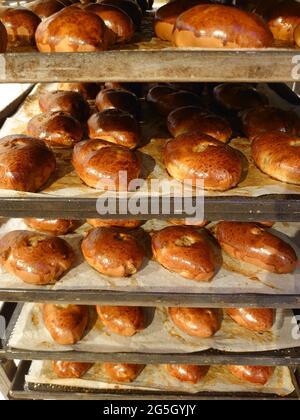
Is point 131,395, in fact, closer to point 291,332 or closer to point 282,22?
point 291,332

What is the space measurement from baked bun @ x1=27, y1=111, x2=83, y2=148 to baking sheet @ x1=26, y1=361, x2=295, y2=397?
141 cm

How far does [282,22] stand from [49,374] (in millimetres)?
2211

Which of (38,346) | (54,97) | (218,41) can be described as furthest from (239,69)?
(38,346)

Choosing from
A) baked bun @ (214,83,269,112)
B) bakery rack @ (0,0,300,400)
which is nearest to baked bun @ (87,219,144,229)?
bakery rack @ (0,0,300,400)

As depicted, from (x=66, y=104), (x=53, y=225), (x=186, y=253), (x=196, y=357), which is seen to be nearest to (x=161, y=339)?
(x=196, y=357)

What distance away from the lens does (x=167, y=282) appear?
5.80 feet

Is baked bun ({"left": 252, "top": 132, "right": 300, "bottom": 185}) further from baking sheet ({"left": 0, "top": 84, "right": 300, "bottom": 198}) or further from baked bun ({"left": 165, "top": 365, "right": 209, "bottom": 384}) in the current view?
baked bun ({"left": 165, "top": 365, "right": 209, "bottom": 384})

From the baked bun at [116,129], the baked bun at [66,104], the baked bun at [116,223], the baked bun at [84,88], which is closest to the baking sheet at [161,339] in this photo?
the baked bun at [116,223]

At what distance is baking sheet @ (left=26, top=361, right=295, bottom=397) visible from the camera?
2.22 m

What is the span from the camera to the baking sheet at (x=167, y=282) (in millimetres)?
1745

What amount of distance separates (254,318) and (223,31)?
4.75 feet

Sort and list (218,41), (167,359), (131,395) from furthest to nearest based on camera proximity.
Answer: (131,395)
(167,359)
(218,41)

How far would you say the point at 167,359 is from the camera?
1939mm

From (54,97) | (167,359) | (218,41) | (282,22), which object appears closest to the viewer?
(218,41)
